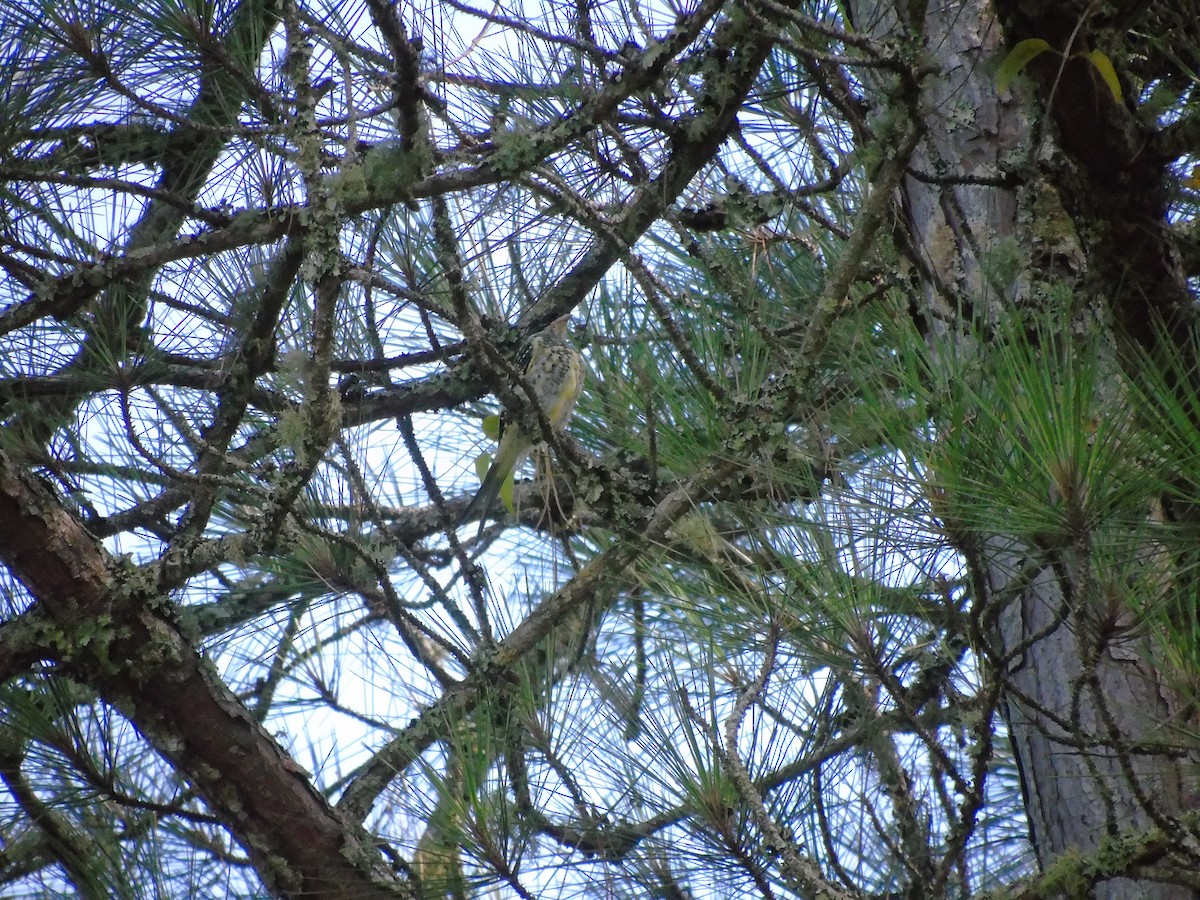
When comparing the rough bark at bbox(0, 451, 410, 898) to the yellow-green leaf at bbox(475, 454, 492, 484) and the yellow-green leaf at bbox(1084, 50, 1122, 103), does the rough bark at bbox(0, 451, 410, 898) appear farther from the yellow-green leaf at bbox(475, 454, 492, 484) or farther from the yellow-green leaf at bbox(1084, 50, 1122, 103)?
the yellow-green leaf at bbox(1084, 50, 1122, 103)

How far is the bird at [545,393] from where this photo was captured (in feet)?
8.27

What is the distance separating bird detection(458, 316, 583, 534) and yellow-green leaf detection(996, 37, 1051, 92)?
1.19 metres

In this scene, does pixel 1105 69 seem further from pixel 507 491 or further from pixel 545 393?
pixel 545 393

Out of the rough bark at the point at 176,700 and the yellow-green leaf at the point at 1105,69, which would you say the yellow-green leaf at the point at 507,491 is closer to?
the rough bark at the point at 176,700

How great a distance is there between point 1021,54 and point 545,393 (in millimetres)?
1870

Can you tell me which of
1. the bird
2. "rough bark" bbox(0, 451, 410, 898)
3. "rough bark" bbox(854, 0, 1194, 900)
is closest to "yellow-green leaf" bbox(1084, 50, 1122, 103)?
"rough bark" bbox(854, 0, 1194, 900)

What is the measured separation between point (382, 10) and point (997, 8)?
2.25ft

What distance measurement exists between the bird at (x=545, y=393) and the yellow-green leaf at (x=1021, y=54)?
3.90 feet

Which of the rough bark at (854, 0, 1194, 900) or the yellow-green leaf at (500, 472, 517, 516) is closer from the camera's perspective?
the rough bark at (854, 0, 1194, 900)

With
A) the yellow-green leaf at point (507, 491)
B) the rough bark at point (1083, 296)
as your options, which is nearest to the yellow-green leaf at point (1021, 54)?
the rough bark at point (1083, 296)

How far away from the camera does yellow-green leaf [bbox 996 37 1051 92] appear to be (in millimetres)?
1258

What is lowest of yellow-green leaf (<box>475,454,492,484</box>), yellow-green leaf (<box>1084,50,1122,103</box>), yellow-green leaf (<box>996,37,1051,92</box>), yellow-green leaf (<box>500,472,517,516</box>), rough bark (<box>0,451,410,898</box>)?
rough bark (<box>0,451,410,898</box>)

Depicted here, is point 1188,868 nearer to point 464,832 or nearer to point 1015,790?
point 464,832

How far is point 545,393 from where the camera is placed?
9.86 feet
